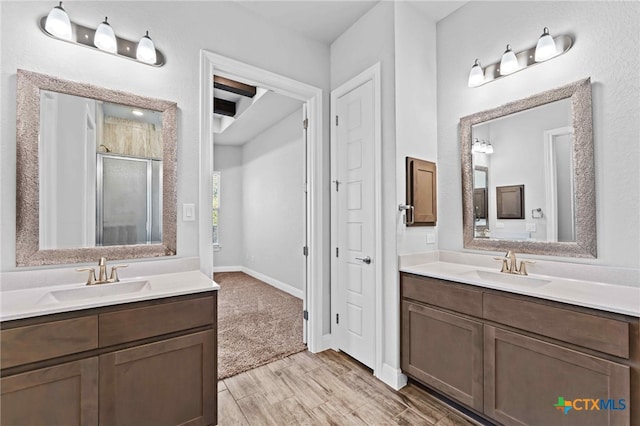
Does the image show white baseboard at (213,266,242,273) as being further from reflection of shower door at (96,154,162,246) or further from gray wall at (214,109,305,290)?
reflection of shower door at (96,154,162,246)

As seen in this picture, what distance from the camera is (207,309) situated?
1.60 m

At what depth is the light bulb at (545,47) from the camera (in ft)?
5.85

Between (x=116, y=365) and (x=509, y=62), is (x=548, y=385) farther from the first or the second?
(x=116, y=365)

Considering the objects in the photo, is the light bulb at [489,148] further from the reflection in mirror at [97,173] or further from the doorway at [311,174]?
the reflection in mirror at [97,173]

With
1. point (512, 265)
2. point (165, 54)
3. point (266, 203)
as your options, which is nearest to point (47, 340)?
point (165, 54)

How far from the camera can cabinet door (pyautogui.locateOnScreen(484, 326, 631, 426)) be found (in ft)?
4.11

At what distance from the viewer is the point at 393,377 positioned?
2.15 m

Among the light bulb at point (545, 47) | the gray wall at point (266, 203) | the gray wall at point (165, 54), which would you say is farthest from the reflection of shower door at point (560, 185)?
the gray wall at point (266, 203)

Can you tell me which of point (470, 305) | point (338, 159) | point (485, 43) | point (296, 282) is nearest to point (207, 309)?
point (470, 305)

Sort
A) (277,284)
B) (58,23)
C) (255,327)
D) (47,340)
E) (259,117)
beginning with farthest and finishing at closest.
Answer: (277,284) < (259,117) < (255,327) < (58,23) < (47,340)

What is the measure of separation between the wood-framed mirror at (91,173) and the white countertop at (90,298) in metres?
0.17

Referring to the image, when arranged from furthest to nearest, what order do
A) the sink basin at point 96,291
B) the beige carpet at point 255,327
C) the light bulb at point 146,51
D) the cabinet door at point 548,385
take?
the beige carpet at point 255,327 → the light bulb at point 146,51 → the sink basin at point 96,291 → the cabinet door at point 548,385

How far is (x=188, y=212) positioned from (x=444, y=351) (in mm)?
1987

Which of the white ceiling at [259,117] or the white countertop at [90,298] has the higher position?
the white ceiling at [259,117]
